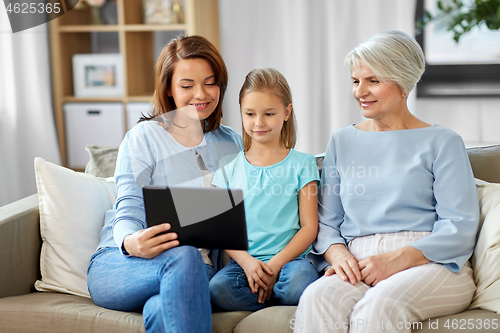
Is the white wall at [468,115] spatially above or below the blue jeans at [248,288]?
above

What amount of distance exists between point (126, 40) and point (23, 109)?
693 millimetres

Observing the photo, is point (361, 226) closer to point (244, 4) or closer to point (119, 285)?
point (119, 285)

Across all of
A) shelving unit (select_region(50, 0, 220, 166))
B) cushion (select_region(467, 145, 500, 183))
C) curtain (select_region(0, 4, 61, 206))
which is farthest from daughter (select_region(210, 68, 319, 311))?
curtain (select_region(0, 4, 61, 206))

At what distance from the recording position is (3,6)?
2551 mm

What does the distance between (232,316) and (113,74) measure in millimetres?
1814

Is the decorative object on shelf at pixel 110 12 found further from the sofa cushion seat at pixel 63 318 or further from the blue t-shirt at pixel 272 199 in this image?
the sofa cushion seat at pixel 63 318

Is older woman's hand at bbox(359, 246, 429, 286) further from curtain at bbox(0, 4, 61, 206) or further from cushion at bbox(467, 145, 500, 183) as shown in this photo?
curtain at bbox(0, 4, 61, 206)

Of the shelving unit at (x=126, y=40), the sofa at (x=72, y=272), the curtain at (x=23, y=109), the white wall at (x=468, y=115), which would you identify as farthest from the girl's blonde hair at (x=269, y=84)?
the curtain at (x=23, y=109)

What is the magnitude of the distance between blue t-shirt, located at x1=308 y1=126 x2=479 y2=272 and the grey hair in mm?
156

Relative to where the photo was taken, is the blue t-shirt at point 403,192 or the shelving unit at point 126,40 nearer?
the blue t-shirt at point 403,192

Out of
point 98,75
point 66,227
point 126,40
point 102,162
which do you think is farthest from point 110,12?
point 66,227

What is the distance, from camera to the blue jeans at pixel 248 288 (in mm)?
1297

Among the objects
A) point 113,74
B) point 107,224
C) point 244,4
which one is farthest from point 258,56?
point 107,224

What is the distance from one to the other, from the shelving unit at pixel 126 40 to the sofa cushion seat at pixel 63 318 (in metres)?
1.54
